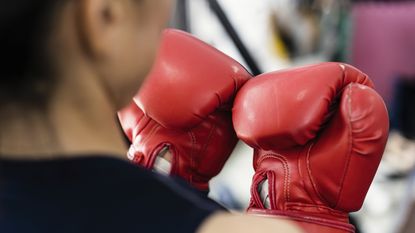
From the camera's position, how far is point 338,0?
12.0 feet

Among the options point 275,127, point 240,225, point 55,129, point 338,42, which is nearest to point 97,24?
point 55,129

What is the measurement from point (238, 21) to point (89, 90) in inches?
121

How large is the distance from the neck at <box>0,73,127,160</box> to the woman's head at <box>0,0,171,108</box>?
0.03 feet

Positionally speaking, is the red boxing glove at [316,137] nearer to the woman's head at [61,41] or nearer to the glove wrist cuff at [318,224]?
the glove wrist cuff at [318,224]

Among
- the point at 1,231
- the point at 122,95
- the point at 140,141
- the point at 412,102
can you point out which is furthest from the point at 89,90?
the point at 412,102

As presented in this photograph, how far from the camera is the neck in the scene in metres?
0.62

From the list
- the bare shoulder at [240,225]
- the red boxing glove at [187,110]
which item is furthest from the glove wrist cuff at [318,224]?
the bare shoulder at [240,225]

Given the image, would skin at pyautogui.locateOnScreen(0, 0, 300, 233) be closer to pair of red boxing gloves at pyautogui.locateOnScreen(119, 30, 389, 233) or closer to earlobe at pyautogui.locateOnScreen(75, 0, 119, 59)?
earlobe at pyautogui.locateOnScreen(75, 0, 119, 59)

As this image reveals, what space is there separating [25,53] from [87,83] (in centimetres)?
7

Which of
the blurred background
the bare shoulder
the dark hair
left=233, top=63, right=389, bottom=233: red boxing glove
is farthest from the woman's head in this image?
the blurred background

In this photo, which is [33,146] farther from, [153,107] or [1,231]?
[153,107]

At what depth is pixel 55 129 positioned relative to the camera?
625mm

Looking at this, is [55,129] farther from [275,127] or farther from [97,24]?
[275,127]

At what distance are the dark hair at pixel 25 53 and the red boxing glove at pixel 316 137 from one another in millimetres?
528
